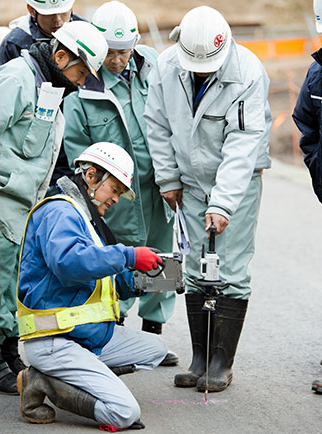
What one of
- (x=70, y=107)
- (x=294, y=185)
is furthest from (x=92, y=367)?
(x=294, y=185)

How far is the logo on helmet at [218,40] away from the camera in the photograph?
208 inches

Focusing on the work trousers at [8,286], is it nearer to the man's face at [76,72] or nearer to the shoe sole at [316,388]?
the man's face at [76,72]

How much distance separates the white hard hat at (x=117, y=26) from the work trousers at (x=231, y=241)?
1.05 meters

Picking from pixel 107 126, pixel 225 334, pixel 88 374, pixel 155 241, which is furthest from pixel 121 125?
pixel 88 374

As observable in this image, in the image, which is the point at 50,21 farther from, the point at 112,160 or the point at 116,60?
the point at 112,160

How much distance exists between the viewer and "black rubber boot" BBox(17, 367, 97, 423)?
4699mm

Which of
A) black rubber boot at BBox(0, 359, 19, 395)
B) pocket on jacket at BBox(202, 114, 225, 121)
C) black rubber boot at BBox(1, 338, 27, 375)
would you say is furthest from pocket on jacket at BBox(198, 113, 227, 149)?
black rubber boot at BBox(0, 359, 19, 395)

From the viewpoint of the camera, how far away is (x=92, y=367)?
4.77 meters

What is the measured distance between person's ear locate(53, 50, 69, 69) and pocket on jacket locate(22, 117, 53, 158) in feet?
1.12

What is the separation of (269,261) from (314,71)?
3995mm

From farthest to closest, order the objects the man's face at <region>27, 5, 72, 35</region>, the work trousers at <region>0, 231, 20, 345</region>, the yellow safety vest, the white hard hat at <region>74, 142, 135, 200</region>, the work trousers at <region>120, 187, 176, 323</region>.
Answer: the work trousers at <region>120, 187, 176, 323</region> → the man's face at <region>27, 5, 72, 35</region> → the work trousers at <region>0, 231, 20, 345</region> → the white hard hat at <region>74, 142, 135, 200</region> → the yellow safety vest

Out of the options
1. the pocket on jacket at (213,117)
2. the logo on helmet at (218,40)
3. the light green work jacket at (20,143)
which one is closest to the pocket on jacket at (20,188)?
the light green work jacket at (20,143)

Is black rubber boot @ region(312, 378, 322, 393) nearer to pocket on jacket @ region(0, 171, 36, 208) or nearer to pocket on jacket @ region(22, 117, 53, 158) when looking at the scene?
pocket on jacket @ region(0, 171, 36, 208)

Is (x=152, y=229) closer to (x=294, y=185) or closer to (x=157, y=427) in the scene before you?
(x=157, y=427)
